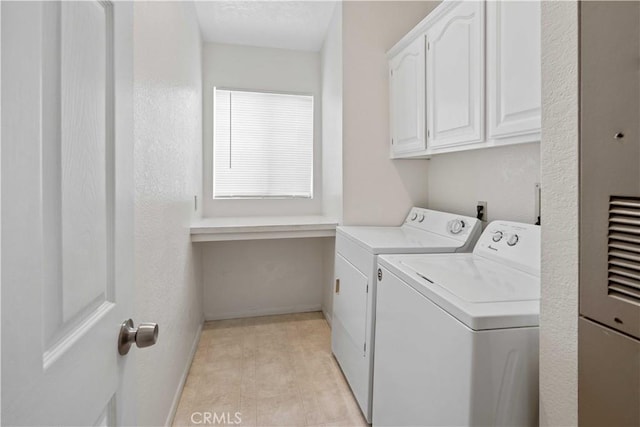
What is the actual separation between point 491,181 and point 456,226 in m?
0.31

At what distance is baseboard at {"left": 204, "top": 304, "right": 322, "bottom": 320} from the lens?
9.79 feet

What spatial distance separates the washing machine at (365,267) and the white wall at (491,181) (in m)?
0.15

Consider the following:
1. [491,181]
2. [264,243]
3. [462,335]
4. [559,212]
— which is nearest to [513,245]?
[491,181]

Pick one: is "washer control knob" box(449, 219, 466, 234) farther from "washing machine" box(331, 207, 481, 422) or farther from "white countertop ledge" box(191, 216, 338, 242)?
"white countertop ledge" box(191, 216, 338, 242)

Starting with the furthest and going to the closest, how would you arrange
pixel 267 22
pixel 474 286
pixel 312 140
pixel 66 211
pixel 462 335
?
pixel 312 140 < pixel 267 22 < pixel 474 286 < pixel 462 335 < pixel 66 211

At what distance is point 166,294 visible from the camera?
154cm

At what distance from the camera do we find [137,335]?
0.65 meters

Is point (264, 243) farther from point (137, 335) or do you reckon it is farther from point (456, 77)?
point (137, 335)

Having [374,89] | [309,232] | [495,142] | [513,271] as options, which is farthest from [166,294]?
[374,89]

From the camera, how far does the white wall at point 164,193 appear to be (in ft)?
3.87

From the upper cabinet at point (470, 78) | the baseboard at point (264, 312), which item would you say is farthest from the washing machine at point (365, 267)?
the baseboard at point (264, 312)

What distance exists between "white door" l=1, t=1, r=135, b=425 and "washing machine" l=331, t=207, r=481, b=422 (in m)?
1.16

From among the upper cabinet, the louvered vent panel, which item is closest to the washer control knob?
the upper cabinet

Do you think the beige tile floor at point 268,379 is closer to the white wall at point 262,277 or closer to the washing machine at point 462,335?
the white wall at point 262,277
